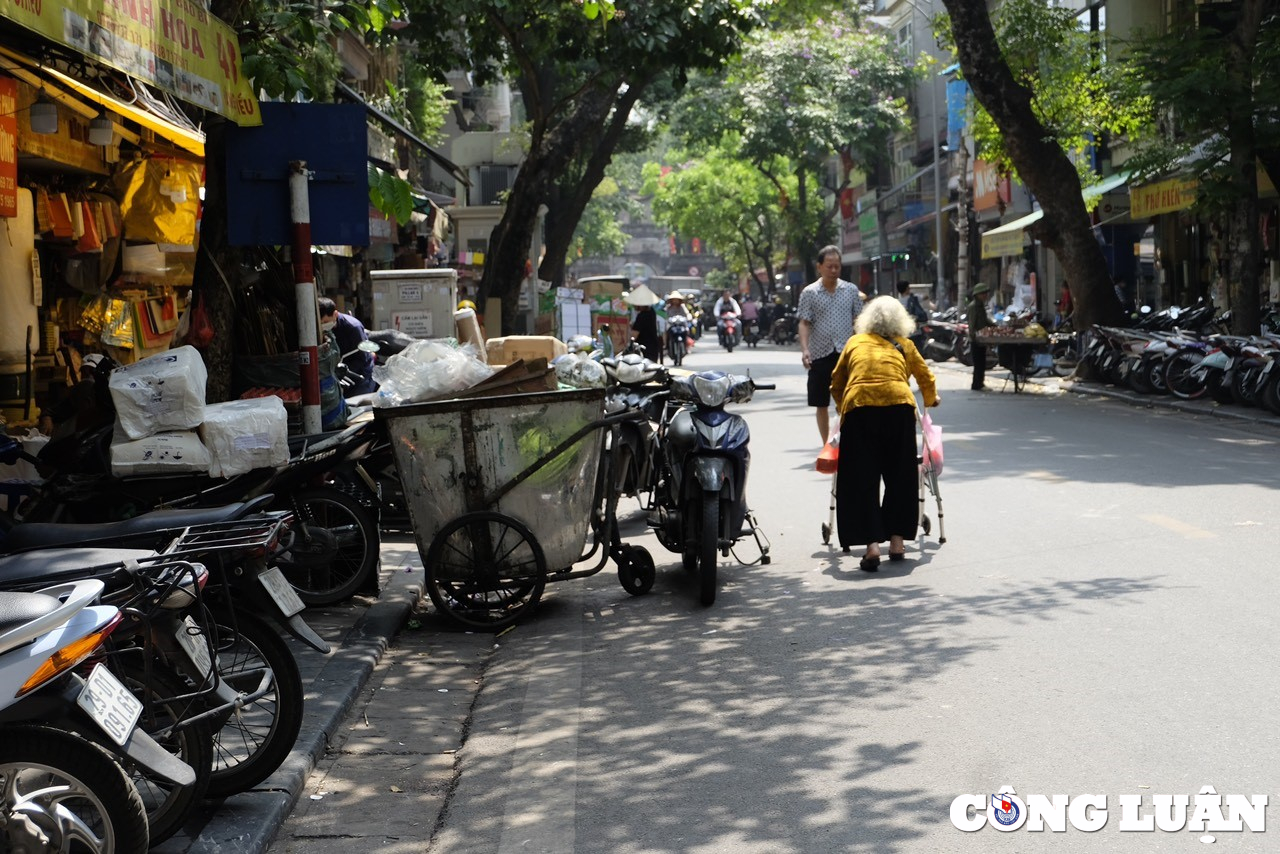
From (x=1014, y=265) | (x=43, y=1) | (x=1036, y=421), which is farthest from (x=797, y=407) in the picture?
(x=1014, y=265)

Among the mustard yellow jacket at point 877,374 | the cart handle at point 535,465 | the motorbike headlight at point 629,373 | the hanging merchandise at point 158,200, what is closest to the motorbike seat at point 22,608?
the cart handle at point 535,465

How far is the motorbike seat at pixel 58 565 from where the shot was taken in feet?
14.0

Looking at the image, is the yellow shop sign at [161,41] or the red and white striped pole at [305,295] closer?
the yellow shop sign at [161,41]

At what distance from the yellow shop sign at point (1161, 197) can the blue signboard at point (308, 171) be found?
53.6ft

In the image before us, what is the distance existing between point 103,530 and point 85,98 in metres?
3.74

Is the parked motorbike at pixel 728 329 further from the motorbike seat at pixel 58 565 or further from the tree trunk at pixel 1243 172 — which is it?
the motorbike seat at pixel 58 565

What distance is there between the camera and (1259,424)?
1669cm

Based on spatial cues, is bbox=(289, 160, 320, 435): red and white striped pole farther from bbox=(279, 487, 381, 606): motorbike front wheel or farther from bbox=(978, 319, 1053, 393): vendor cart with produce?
bbox=(978, 319, 1053, 393): vendor cart with produce

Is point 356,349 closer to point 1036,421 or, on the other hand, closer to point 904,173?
point 1036,421

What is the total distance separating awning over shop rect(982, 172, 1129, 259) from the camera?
99.9 feet

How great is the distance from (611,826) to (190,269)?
26.4 ft

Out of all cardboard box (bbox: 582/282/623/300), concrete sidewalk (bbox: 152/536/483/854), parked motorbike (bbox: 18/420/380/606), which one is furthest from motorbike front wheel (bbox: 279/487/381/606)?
cardboard box (bbox: 582/282/623/300)

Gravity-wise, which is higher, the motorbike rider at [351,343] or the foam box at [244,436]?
the motorbike rider at [351,343]

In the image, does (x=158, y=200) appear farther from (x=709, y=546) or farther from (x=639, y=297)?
(x=639, y=297)
